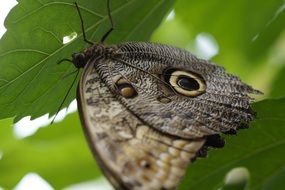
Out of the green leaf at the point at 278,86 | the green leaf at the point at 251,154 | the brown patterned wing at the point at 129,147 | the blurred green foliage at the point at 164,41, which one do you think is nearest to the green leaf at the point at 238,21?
the blurred green foliage at the point at 164,41

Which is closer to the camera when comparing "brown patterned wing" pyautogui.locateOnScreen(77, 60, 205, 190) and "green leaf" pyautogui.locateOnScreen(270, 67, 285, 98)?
"brown patterned wing" pyautogui.locateOnScreen(77, 60, 205, 190)

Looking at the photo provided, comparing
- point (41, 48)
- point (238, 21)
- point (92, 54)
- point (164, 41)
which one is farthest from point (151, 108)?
point (164, 41)

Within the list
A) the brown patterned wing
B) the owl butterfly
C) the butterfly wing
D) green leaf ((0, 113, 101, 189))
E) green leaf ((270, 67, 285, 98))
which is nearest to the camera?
the brown patterned wing

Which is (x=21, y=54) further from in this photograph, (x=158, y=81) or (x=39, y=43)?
(x=158, y=81)

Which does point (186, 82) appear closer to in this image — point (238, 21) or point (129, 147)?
point (129, 147)

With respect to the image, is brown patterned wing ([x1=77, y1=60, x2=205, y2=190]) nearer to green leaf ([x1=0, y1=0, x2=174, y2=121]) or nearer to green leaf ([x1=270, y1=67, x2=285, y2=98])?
green leaf ([x1=0, y1=0, x2=174, y2=121])

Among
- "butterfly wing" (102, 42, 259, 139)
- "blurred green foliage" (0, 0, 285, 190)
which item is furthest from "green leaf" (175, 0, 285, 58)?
"butterfly wing" (102, 42, 259, 139)

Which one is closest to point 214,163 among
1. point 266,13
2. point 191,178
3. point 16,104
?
point 191,178

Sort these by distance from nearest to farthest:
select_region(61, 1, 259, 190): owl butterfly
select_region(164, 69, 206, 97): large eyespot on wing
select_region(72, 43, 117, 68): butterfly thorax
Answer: select_region(61, 1, 259, 190): owl butterfly → select_region(164, 69, 206, 97): large eyespot on wing → select_region(72, 43, 117, 68): butterfly thorax
